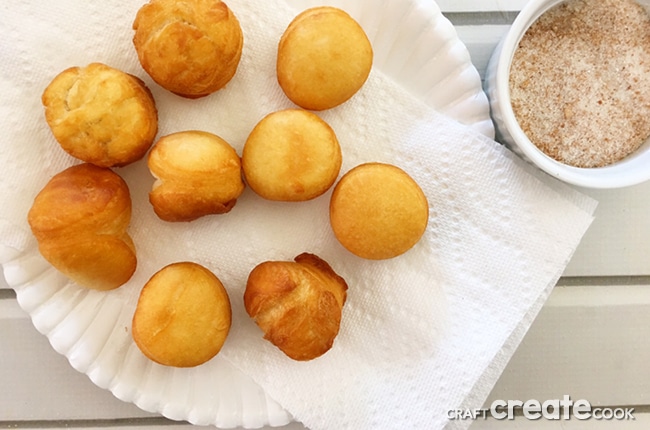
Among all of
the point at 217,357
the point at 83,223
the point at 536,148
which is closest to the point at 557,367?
the point at 536,148

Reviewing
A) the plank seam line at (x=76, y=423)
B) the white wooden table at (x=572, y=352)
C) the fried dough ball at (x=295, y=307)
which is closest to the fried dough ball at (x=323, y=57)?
the fried dough ball at (x=295, y=307)

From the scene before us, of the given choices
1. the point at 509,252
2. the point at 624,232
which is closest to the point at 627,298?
the point at 624,232

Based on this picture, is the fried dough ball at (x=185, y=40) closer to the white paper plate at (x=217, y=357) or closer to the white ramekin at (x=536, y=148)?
the white paper plate at (x=217, y=357)

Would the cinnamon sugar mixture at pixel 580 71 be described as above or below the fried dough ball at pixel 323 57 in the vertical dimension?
above

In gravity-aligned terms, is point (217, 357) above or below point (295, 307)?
below

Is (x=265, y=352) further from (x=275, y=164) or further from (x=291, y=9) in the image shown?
(x=291, y=9)

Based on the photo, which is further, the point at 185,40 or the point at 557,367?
the point at 557,367

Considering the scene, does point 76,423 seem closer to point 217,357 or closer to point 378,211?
point 217,357

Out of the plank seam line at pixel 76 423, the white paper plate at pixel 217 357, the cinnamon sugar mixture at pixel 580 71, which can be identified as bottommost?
the plank seam line at pixel 76 423
